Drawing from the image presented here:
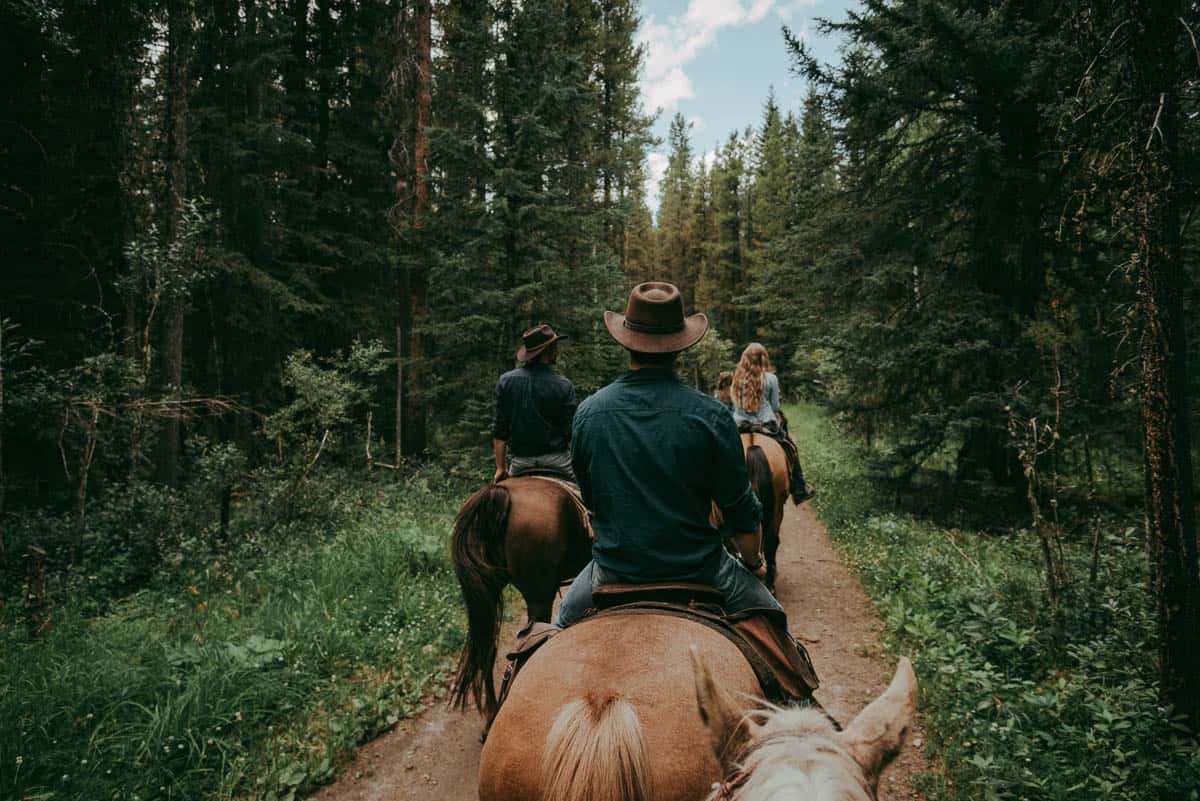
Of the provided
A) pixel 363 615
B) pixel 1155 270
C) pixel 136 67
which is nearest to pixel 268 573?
pixel 363 615

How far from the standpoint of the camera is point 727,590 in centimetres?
271

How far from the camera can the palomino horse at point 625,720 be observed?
1488 millimetres

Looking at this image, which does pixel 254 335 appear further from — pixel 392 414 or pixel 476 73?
pixel 476 73

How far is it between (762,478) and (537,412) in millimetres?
2992

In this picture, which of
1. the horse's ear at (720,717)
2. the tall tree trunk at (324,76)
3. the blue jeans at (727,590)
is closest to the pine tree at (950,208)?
the blue jeans at (727,590)

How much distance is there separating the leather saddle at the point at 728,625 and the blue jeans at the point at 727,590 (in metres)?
0.11

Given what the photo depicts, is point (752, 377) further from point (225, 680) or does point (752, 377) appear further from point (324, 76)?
point (324, 76)

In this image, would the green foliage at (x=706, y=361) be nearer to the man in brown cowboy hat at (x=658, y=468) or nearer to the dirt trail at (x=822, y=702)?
the dirt trail at (x=822, y=702)

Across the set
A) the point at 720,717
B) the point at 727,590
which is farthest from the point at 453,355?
the point at 720,717

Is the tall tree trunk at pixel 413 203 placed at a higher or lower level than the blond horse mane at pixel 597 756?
higher

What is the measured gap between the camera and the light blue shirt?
7.17 metres

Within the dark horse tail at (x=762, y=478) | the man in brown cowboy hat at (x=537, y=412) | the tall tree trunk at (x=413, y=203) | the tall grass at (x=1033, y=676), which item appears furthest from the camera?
the tall tree trunk at (x=413, y=203)

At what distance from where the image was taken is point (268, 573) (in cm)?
711

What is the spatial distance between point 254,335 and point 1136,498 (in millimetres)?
19092
